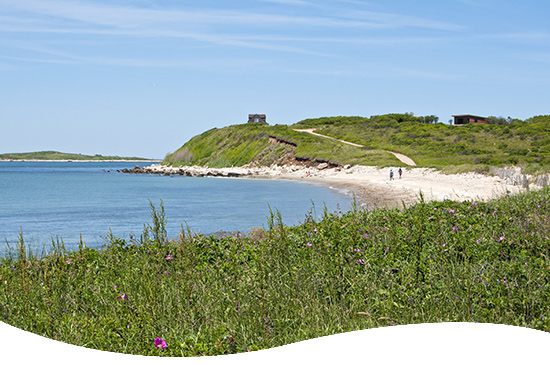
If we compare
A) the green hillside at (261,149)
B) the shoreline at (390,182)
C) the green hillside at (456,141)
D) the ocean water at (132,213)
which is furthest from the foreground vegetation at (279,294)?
the green hillside at (261,149)

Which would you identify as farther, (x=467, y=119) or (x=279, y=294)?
(x=467, y=119)

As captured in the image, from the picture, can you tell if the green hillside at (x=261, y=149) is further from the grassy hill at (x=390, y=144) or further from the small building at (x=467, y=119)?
the small building at (x=467, y=119)

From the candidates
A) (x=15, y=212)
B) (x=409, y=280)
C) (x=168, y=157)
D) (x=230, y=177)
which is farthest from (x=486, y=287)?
(x=168, y=157)

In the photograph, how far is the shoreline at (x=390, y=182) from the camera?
21375mm

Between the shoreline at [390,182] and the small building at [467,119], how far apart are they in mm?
37964

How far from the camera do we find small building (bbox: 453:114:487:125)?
81.8 metres

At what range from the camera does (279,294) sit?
4656mm

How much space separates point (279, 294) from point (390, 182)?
3068 cm

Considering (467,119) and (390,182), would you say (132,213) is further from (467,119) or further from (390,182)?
(467,119)

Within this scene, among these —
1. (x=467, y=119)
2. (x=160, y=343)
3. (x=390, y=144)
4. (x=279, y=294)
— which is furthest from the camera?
(x=467, y=119)

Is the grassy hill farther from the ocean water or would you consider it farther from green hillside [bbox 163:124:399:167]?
the ocean water

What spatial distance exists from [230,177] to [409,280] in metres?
54.5

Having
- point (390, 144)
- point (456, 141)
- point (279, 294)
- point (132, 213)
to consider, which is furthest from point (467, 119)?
point (279, 294)

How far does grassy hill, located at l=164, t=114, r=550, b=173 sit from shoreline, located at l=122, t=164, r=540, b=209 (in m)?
2.07
